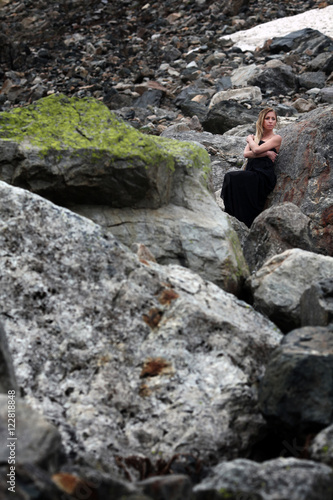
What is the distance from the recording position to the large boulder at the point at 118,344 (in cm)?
363

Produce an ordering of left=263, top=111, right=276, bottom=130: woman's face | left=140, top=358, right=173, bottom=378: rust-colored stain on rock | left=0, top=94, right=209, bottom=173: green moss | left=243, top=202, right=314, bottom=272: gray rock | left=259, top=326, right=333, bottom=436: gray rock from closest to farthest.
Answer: left=259, top=326, right=333, bottom=436: gray rock → left=140, top=358, right=173, bottom=378: rust-colored stain on rock → left=0, top=94, right=209, bottom=173: green moss → left=243, top=202, right=314, bottom=272: gray rock → left=263, top=111, right=276, bottom=130: woman's face

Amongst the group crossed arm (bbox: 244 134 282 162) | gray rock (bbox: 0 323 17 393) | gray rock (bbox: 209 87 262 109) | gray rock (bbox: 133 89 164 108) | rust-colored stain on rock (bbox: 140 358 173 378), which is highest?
gray rock (bbox: 0 323 17 393)

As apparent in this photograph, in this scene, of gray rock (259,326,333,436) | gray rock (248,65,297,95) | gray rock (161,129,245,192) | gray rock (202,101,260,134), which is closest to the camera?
gray rock (259,326,333,436)

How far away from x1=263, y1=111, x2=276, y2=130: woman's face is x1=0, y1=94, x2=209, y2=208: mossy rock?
11.6 feet

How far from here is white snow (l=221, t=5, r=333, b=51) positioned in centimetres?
2475

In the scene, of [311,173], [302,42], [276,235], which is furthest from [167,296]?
[302,42]

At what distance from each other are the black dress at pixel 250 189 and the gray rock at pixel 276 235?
2.36 meters

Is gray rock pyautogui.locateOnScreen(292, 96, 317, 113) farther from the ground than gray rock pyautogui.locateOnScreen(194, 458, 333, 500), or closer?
closer

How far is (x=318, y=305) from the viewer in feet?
15.0

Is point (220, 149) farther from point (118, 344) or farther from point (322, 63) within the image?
point (322, 63)

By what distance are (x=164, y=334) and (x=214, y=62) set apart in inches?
828

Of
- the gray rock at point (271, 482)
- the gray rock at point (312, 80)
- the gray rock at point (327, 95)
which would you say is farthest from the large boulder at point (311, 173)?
the gray rock at point (312, 80)

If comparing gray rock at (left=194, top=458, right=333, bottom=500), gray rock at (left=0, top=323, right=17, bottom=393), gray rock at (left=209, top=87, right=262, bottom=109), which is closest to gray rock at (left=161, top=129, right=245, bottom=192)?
gray rock at (left=209, top=87, right=262, bottom=109)

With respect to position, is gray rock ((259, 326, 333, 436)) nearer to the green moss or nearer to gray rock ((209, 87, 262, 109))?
the green moss
